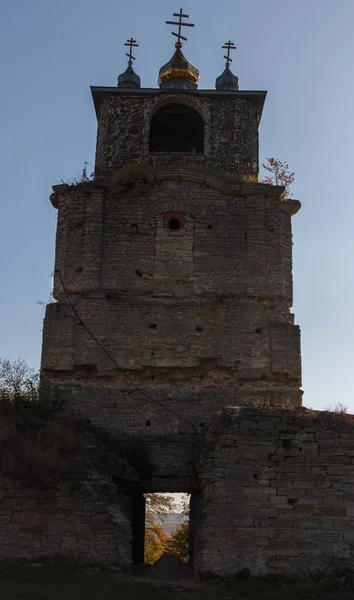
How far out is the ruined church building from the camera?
10031mm

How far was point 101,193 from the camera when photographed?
44.6 ft

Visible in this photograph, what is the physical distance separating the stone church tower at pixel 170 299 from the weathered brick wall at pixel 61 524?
6.74ft

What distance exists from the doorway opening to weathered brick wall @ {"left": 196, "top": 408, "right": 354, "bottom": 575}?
1.27 m

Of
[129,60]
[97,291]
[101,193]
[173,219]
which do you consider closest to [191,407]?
[97,291]

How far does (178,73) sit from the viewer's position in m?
15.8

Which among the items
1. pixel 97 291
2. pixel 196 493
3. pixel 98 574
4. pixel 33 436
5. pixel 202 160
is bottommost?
pixel 98 574

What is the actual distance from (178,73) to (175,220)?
4158 mm

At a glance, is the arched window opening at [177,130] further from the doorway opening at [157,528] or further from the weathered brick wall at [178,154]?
the doorway opening at [157,528]

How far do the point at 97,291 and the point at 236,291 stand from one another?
2523 mm

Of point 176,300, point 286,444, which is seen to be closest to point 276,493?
point 286,444

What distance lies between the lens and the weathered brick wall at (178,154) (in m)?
14.4

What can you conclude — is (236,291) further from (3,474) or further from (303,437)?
(3,474)

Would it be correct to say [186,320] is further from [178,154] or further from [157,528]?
[157,528]

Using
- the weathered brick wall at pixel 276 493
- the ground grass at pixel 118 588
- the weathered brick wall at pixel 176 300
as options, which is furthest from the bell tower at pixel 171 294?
the ground grass at pixel 118 588
